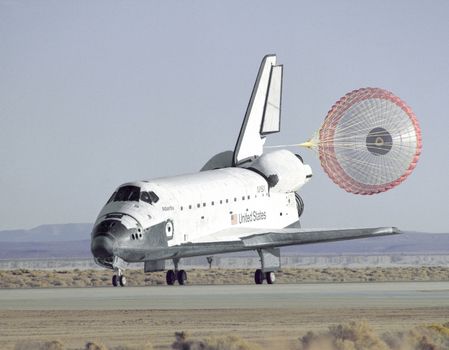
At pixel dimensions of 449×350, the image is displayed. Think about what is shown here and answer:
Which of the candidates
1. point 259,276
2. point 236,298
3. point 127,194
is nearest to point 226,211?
point 259,276

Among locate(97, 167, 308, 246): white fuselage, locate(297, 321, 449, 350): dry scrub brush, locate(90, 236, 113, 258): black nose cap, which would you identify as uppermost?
locate(97, 167, 308, 246): white fuselage

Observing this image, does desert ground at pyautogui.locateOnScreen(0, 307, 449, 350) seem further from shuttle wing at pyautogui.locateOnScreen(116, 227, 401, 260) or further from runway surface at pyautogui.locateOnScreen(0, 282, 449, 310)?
shuttle wing at pyautogui.locateOnScreen(116, 227, 401, 260)

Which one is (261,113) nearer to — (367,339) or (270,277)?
(270,277)

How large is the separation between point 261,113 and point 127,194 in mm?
12887

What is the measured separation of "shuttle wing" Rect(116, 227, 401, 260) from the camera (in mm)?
54250

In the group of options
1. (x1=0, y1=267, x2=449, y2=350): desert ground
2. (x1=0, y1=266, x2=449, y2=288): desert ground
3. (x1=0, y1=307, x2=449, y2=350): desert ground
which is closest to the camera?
(x1=0, y1=267, x2=449, y2=350): desert ground

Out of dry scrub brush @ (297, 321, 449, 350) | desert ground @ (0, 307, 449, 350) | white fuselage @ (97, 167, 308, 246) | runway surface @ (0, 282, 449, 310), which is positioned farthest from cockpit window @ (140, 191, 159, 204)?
dry scrub brush @ (297, 321, 449, 350)

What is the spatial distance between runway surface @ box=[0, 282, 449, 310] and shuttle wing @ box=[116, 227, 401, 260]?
3228 mm

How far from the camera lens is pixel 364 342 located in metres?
26.6

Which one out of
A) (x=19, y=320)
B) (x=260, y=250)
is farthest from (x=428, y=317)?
(x=260, y=250)

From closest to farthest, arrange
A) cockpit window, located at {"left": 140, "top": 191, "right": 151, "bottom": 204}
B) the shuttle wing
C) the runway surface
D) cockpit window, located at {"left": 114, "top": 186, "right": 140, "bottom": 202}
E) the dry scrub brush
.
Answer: the dry scrub brush < the runway surface < cockpit window, located at {"left": 140, "top": 191, "right": 151, "bottom": 204} < cockpit window, located at {"left": 114, "top": 186, "right": 140, "bottom": 202} < the shuttle wing

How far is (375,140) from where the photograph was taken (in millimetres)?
58406

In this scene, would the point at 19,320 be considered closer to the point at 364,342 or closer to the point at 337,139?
the point at 364,342

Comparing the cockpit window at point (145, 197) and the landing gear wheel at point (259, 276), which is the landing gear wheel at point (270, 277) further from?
the cockpit window at point (145, 197)
